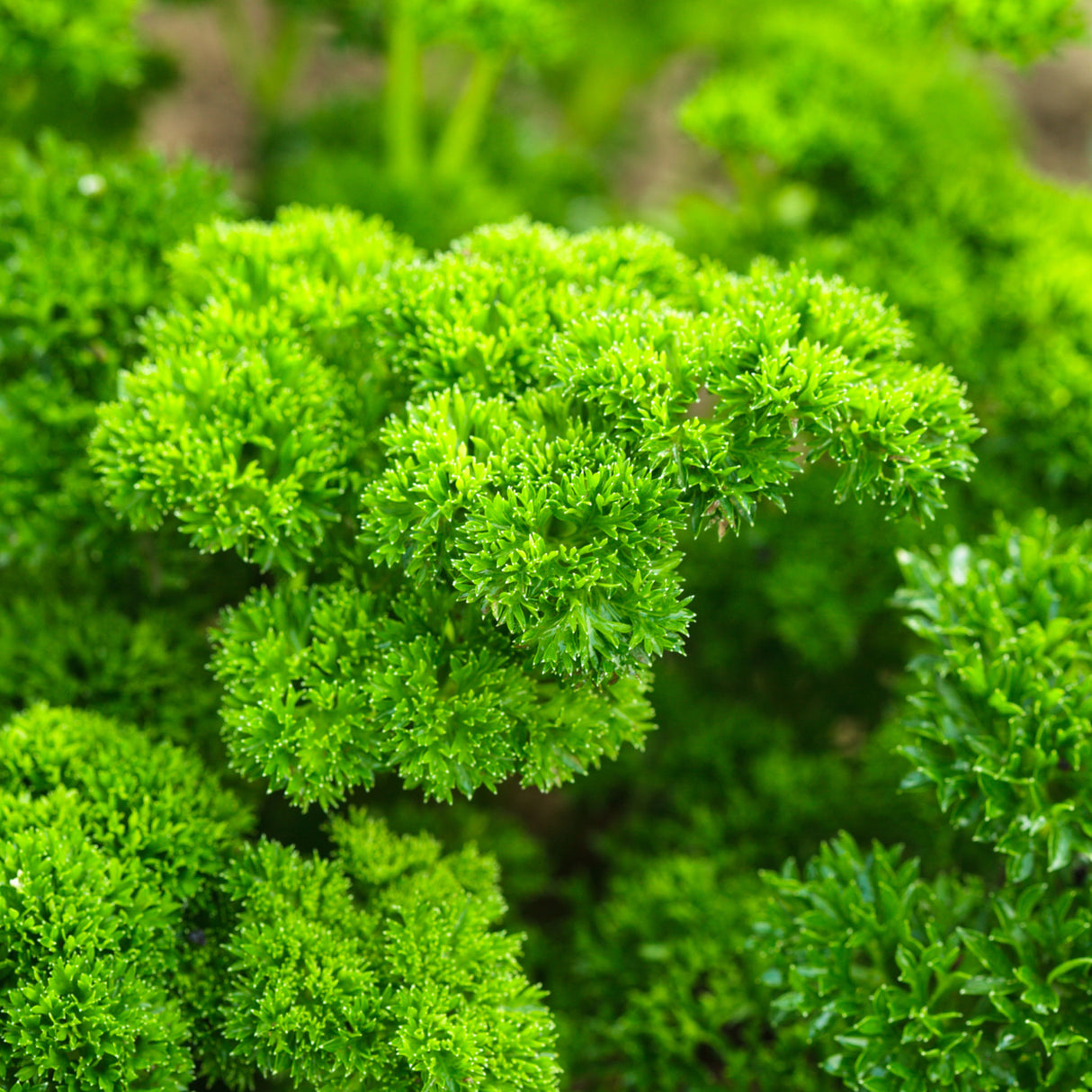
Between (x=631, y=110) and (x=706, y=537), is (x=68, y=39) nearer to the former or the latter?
(x=706, y=537)

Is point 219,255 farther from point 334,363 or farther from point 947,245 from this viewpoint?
point 947,245

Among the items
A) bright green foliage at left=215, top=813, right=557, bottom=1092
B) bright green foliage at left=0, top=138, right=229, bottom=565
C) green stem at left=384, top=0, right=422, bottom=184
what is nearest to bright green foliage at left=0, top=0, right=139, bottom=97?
bright green foliage at left=0, top=138, right=229, bottom=565

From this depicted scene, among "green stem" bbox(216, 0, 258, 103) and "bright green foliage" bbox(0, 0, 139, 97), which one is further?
"green stem" bbox(216, 0, 258, 103)

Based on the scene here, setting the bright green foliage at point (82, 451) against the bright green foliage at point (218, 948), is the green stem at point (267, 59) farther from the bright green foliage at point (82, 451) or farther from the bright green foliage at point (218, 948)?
the bright green foliage at point (218, 948)

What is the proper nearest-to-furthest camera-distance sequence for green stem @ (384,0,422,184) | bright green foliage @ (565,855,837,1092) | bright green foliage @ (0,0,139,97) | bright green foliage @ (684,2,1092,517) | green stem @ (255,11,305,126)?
bright green foliage @ (565,855,837,1092) < bright green foliage @ (0,0,139,97) < bright green foliage @ (684,2,1092,517) < green stem @ (384,0,422,184) < green stem @ (255,11,305,126)

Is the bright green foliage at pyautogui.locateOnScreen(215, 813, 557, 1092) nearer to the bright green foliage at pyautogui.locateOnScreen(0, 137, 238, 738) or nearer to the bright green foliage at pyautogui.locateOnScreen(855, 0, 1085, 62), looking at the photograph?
the bright green foliage at pyautogui.locateOnScreen(0, 137, 238, 738)

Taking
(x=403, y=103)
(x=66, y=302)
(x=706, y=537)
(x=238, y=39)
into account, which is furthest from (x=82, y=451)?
(x=238, y=39)

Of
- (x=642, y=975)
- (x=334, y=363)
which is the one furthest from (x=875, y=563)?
(x=334, y=363)
